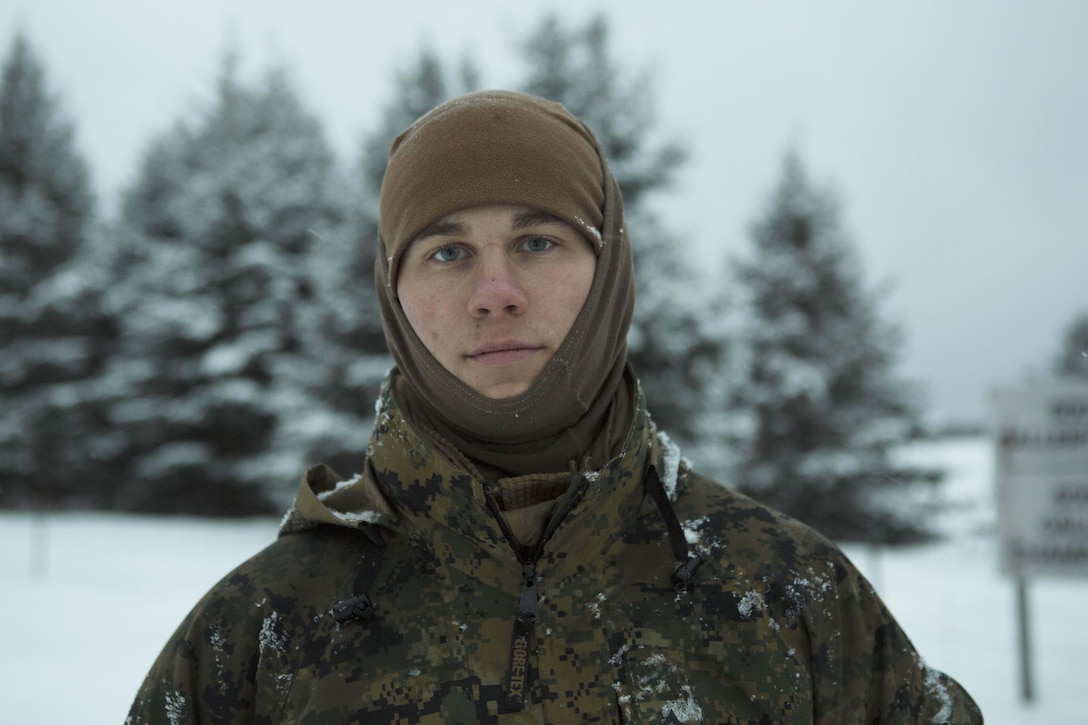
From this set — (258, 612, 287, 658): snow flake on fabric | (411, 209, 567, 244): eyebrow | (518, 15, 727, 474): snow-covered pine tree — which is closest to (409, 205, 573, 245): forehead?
(411, 209, 567, 244): eyebrow

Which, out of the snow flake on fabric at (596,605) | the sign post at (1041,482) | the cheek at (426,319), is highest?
the sign post at (1041,482)

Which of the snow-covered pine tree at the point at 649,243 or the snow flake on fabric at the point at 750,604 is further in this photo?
the snow-covered pine tree at the point at 649,243

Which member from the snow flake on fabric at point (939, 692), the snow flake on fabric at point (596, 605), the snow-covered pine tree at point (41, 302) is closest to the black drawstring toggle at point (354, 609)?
the snow flake on fabric at point (596, 605)

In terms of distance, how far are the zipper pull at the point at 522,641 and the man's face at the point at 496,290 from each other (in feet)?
1.18

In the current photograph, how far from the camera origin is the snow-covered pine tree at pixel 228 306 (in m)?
19.8

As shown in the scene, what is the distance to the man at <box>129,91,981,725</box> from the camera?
156 centimetres

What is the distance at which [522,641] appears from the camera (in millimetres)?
1545

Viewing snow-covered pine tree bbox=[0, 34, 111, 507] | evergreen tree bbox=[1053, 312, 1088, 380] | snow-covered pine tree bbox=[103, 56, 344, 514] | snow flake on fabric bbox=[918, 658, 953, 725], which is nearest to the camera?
snow flake on fabric bbox=[918, 658, 953, 725]

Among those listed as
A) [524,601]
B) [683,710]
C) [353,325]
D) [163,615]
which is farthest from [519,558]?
[353,325]

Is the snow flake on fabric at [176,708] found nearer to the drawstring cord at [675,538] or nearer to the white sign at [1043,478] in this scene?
the drawstring cord at [675,538]

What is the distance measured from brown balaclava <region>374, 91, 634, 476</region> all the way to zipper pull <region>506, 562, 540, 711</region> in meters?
0.23

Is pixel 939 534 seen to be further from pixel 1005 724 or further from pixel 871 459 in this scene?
pixel 1005 724

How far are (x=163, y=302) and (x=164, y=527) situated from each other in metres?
5.36

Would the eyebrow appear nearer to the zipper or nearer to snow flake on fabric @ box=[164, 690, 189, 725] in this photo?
the zipper
